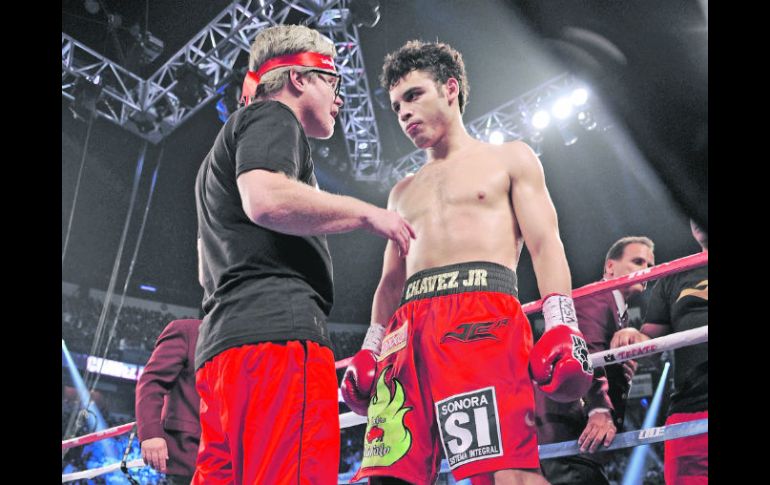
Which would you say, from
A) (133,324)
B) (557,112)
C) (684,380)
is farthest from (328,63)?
(133,324)

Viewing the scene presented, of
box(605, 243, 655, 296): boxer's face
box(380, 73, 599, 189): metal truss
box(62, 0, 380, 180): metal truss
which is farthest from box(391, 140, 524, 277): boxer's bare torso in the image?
box(380, 73, 599, 189): metal truss

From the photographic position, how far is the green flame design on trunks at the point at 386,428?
1455mm

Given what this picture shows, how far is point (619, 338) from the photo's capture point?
2.19 m

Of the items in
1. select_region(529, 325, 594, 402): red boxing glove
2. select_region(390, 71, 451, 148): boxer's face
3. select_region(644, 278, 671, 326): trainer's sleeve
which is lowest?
select_region(529, 325, 594, 402): red boxing glove

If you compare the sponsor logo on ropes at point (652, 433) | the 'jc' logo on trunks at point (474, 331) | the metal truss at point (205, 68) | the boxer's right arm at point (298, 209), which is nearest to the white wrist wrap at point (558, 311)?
the 'jc' logo on trunks at point (474, 331)

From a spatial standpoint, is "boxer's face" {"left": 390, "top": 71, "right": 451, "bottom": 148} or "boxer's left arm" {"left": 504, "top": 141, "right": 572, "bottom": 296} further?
"boxer's face" {"left": 390, "top": 71, "right": 451, "bottom": 148}

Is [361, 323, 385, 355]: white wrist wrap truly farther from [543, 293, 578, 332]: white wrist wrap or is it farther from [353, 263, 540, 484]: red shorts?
[543, 293, 578, 332]: white wrist wrap

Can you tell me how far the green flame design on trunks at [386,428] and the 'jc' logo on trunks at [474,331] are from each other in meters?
0.19

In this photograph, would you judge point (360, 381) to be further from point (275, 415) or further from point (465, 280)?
point (275, 415)

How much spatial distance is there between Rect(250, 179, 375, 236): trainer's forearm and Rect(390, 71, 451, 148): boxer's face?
0.81 m

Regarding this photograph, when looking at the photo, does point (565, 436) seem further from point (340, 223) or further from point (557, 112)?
point (557, 112)

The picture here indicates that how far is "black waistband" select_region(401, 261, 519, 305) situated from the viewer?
62.1 inches

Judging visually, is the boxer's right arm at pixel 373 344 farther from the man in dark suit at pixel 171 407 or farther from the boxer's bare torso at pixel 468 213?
the man in dark suit at pixel 171 407

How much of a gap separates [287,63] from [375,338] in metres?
0.81
